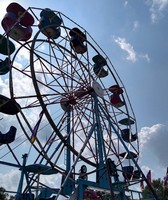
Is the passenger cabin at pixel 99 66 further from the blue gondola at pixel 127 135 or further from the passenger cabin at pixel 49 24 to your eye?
the blue gondola at pixel 127 135

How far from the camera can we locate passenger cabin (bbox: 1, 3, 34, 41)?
12100 mm

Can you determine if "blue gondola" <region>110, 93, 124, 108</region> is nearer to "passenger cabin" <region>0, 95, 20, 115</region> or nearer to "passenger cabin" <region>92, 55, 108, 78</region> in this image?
"passenger cabin" <region>92, 55, 108, 78</region>

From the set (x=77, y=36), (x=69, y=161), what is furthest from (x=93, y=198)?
(x=77, y=36)

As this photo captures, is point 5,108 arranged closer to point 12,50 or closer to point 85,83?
point 12,50

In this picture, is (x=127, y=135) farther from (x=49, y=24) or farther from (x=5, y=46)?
(x=5, y=46)

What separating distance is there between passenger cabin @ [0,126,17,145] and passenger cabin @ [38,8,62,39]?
17.3 ft

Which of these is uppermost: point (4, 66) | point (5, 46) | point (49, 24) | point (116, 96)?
point (49, 24)

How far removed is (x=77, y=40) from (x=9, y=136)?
7221mm

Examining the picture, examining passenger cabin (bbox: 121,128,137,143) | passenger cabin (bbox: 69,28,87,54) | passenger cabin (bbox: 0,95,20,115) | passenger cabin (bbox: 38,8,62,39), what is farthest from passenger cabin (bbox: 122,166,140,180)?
passenger cabin (bbox: 38,8,62,39)

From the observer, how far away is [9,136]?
11.1 metres

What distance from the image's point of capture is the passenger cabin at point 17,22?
12.1 metres

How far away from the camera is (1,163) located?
32.0 ft

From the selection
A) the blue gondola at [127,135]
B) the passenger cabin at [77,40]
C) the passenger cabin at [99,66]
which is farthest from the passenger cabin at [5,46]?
the blue gondola at [127,135]

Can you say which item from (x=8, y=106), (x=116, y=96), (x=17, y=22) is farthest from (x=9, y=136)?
(x=116, y=96)
